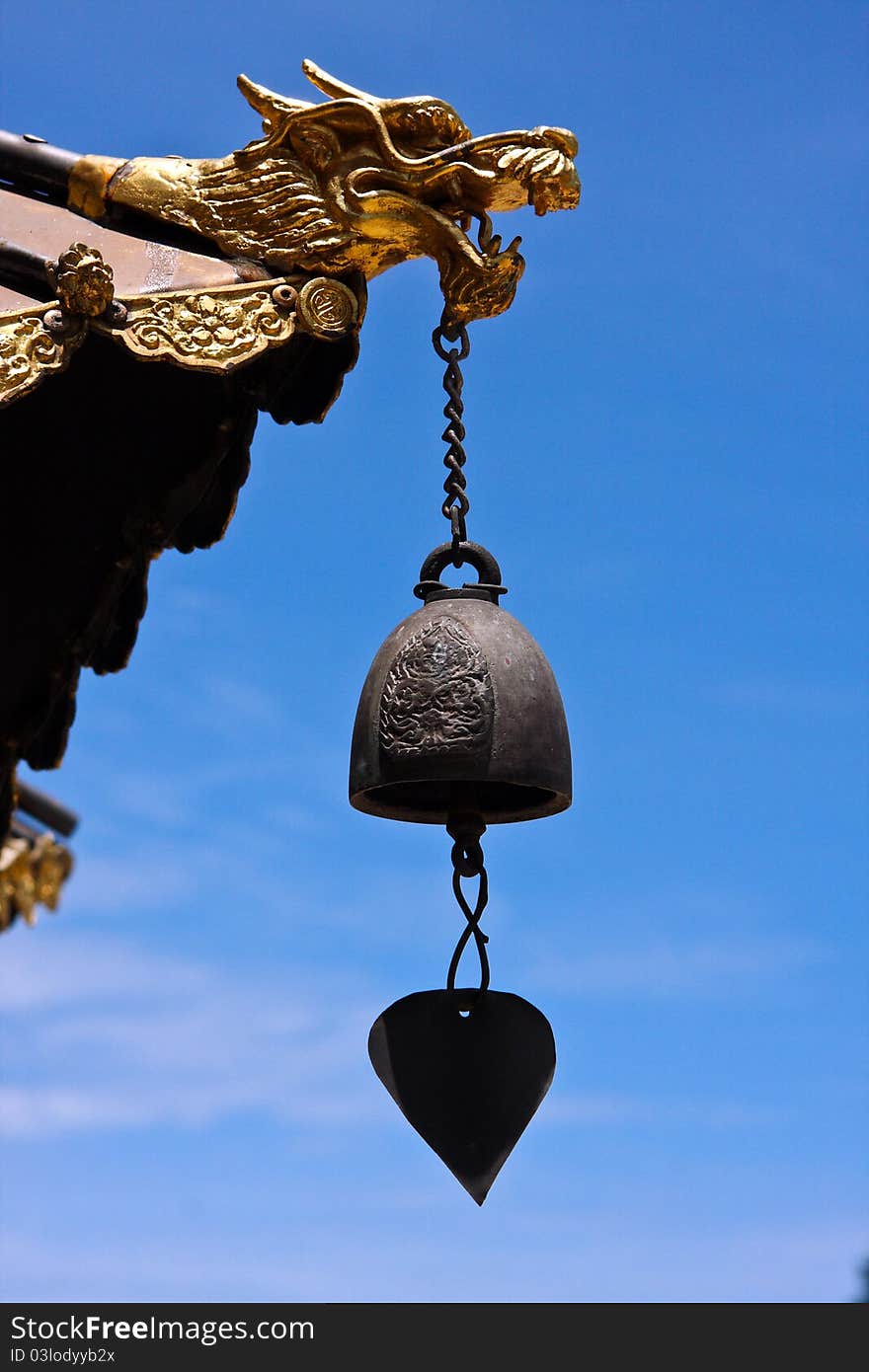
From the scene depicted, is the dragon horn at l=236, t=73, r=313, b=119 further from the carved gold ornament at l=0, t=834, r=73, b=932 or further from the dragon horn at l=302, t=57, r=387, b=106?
the carved gold ornament at l=0, t=834, r=73, b=932

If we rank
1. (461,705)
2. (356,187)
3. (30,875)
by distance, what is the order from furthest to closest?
(30,875) < (356,187) < (461,705)

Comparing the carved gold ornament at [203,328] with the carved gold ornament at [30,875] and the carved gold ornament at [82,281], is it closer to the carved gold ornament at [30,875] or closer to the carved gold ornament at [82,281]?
the carved gold ornament at [82,281]

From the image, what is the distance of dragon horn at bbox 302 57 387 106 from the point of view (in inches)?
154

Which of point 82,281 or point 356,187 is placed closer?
point 82,281

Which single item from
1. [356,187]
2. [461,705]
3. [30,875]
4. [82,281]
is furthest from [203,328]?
[30,875]

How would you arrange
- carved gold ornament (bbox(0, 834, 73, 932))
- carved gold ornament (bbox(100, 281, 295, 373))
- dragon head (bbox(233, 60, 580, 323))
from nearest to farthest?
carved gold ornament (bbox(100, 281, 295, 373)), dragon head (bbox(233, 60, 580, 323)), carved gold ornament (bbox(0, 834, 73, 932))

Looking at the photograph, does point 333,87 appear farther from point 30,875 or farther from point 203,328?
point 30,875

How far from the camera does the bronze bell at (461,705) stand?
3643 mm

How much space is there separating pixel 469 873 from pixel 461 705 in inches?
15.4

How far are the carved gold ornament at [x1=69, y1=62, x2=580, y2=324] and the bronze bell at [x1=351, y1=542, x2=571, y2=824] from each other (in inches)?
26.8

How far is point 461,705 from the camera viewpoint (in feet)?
12.0

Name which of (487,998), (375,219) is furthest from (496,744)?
(375,219)

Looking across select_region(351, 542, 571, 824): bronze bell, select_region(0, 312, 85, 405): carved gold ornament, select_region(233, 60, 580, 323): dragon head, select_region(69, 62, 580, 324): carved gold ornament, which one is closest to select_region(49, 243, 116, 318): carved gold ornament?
select_region(0, 312, 85, 405): carved gold ornament

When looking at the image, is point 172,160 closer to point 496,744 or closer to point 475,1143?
point 496,744
